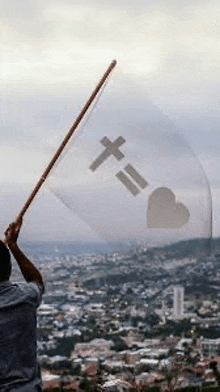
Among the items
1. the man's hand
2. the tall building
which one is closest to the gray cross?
the man's hand

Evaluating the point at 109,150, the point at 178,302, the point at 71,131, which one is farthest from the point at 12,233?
the point at 178,302

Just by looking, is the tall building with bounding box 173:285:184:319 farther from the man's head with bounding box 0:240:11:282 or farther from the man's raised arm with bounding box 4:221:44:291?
the man's head with bounding box 0:240:11:282

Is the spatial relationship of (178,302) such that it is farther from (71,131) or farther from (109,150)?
(71,131)

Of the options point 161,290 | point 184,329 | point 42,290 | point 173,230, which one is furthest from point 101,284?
point 42,290

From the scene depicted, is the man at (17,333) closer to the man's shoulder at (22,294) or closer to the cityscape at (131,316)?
the man's shoulder at (22,294)

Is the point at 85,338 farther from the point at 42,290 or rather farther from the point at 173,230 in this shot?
the point at 42,290

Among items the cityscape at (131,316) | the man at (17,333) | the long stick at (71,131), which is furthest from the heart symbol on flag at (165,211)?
the man at (17,333)
